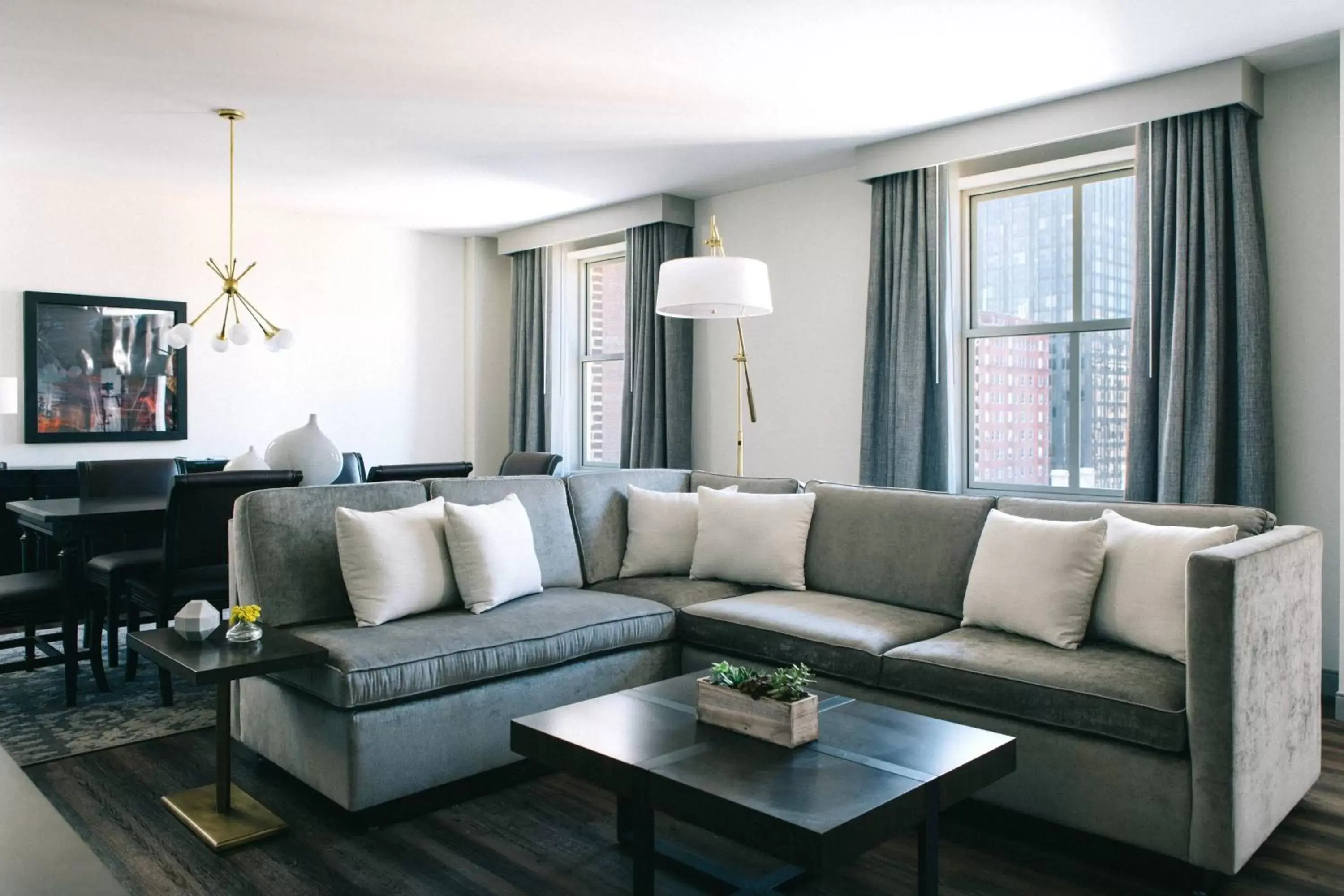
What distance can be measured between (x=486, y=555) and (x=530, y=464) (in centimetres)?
226

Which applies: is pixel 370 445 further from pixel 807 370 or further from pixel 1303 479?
pixel 1303 479

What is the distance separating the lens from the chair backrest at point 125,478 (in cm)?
458

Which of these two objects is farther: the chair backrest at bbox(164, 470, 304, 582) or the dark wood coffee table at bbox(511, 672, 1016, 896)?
the chair backrest at bbox(164, 470, 304, 582)

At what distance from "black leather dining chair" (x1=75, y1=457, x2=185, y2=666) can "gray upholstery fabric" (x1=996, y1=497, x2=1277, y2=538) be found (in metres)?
3.27

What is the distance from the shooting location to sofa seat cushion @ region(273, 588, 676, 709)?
2.62 meters

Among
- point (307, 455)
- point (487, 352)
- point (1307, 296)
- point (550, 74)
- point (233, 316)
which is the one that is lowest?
point (307, 455)

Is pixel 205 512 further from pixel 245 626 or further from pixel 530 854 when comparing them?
pixel 530 854

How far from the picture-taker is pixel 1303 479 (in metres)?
3.91

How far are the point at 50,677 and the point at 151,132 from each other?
105 inches

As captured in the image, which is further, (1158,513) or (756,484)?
(756,484)

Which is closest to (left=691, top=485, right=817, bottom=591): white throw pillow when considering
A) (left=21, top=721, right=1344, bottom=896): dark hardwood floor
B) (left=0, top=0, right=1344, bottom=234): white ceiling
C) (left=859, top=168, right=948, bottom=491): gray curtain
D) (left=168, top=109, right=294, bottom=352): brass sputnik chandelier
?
(left=21, top=721, right=1344, bottom=896): dark hardwood floor

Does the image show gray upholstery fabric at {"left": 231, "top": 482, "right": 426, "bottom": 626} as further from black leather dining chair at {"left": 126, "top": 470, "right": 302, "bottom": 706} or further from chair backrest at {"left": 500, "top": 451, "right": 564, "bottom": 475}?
chair backrest at {"left": 500, "top": 451, "right": 564, "bottom": 475}

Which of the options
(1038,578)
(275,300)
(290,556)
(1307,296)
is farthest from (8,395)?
(1307,296)

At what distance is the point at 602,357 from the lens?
23.6ft
